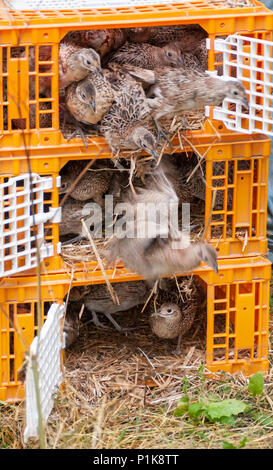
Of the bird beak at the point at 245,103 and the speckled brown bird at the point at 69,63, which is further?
the speckled brown bird at the point at 69,63

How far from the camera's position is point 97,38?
5.59m

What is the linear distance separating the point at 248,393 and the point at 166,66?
2.08 m

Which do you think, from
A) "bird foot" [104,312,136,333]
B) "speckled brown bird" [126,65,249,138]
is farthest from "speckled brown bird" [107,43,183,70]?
"bird foot" [104,312,136,333]

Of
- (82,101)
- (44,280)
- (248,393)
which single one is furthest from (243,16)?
(248,393)

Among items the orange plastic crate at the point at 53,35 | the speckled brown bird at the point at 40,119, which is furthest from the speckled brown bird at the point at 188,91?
the speckled brown bird at the point at 40,119

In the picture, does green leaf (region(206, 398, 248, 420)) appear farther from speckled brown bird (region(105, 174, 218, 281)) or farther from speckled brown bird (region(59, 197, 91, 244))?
speckled brown bird (region(59, 197, 91, 244))

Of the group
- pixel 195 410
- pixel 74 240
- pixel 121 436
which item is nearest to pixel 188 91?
pixel 74 240

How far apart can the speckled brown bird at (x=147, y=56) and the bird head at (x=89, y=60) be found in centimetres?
46

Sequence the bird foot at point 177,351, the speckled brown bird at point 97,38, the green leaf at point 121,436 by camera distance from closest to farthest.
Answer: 1. the green leaf at point 121,436
2. the speckled brown bird at point 97,38
3. the bird foot at point 177,351

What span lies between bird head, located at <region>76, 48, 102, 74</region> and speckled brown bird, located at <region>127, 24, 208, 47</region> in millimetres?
678

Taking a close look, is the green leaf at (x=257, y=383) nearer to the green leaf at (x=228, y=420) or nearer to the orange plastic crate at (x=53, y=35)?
the green leaf at (x=228, y=420)

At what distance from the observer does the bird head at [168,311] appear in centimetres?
582

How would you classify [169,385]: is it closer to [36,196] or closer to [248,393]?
[248,393]

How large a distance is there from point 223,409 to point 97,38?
2.35 metres
